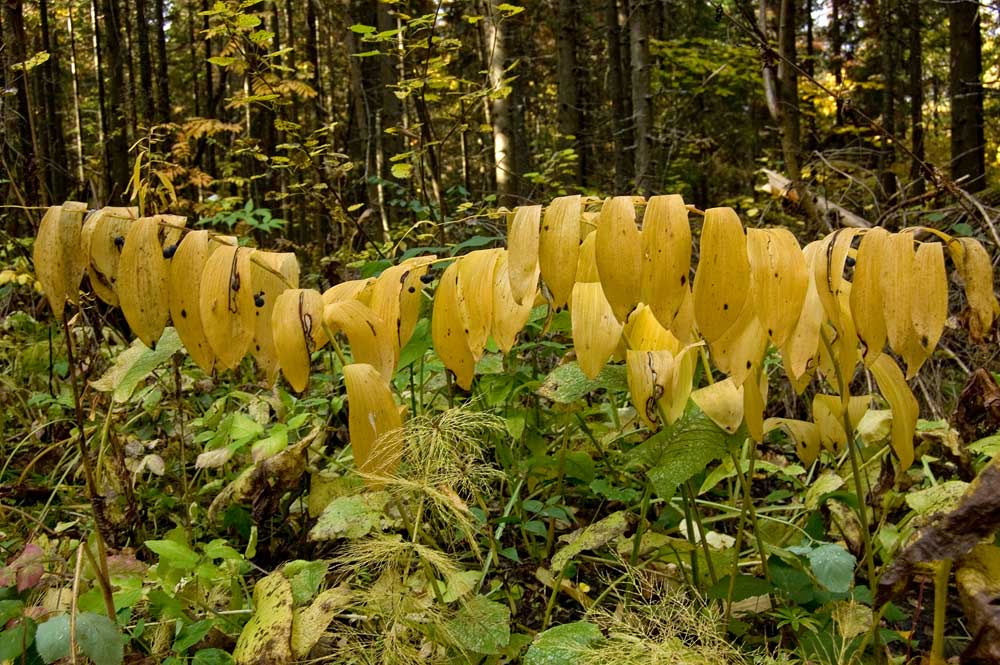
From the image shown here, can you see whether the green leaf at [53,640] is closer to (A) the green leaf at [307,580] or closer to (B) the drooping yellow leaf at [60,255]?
(A) the green leaf at [307,580]

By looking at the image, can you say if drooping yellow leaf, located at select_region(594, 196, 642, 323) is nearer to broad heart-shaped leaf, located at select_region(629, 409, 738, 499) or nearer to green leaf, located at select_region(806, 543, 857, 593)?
broad heart-shaped leaf, located at select_region(629, 409, 738, 499)

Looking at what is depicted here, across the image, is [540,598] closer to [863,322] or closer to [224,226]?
[863,322]

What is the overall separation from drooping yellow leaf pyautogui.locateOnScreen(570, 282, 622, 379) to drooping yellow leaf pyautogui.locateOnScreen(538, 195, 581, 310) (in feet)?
0.38

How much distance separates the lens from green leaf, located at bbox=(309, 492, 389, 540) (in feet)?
5.50

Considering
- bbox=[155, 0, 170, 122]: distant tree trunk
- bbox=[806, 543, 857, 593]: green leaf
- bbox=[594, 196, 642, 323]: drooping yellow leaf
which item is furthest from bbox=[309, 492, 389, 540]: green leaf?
bbox=[155, 0, 170, 122]: distant tree trunk

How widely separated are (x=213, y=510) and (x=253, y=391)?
1358mm

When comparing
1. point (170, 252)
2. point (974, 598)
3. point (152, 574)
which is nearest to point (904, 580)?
point (974, 598)

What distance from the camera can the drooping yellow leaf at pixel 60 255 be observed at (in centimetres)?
131

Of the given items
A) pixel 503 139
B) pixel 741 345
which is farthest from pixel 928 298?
pixel 503 139

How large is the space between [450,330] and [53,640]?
980 millimetres

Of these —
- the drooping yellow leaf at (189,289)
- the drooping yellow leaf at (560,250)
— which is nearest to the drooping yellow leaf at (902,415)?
the drooping yellow leaf at (560,250)

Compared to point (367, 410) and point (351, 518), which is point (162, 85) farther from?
point (367, 410)

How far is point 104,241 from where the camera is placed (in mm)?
1366

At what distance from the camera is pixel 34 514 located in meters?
2.60
